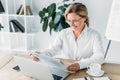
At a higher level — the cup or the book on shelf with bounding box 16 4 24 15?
the book on shelf with bounding box 16 4 24 15

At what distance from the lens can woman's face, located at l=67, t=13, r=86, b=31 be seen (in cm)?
200

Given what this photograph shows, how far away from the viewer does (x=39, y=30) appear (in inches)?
142

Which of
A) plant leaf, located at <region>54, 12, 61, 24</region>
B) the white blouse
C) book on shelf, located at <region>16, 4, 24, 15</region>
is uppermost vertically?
book on shelf, located at <region>16, 4, 24, 15</region>

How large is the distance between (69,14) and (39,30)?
1.63 meters

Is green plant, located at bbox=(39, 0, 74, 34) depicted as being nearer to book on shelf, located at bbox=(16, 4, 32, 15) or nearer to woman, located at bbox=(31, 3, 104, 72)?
book on shelf, located at bbox=(16, 4, 32, 15)

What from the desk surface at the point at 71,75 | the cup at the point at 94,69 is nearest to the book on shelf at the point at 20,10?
the desk surface at the point at 71,75

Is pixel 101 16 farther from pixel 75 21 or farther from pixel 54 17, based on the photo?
pixel 75 21

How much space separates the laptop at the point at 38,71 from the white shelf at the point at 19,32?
→ 182cm

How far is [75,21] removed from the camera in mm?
2002

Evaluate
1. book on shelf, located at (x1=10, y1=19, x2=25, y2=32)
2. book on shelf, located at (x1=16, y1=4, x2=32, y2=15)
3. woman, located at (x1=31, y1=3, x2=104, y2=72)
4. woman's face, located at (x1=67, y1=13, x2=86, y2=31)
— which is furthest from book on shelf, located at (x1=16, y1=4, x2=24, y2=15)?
woman's face, located at (x1=67, y1=13, x2=86, y2=31)

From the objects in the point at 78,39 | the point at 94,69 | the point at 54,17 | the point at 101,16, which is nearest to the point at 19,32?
the point at 54,17

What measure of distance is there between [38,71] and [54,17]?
173cm

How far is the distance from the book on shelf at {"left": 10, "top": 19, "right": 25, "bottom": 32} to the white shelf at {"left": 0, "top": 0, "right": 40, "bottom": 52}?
51mm

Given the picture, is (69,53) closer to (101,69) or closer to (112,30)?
(101,69)
